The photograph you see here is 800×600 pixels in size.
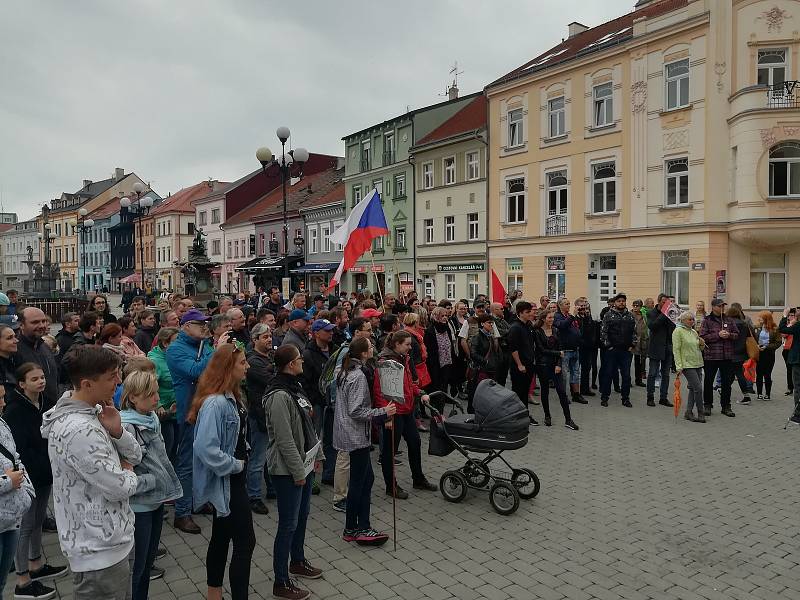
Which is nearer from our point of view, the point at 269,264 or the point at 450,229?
the point at 450,229

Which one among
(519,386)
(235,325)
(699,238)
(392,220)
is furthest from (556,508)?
(392,220)

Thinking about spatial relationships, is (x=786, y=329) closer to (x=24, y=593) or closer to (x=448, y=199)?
(x=24, y=593)

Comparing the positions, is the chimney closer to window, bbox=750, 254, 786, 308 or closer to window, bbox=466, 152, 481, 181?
window, bbox=466, 152, 481, 181

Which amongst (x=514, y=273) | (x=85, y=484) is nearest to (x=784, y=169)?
(x=514, y=273)

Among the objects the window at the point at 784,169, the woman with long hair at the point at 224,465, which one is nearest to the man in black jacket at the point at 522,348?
the woman with long hair at the point at 224,465

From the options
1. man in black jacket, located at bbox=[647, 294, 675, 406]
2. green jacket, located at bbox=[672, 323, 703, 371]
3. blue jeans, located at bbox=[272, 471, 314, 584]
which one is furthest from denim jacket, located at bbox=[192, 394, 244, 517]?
man in black jacket, located at bbox=[647, 294, 675, 406]

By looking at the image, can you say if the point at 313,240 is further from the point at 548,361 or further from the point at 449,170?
the point at 548,361

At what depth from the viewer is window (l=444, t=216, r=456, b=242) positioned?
3344 cm

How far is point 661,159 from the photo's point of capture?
78.3 ft

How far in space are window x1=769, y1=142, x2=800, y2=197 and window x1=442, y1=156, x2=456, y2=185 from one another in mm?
15843

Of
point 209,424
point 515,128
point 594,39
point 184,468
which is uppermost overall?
point 594,39

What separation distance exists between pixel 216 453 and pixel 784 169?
23.4 meters

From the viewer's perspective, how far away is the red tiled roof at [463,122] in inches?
1324

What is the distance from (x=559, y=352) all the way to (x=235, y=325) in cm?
542
